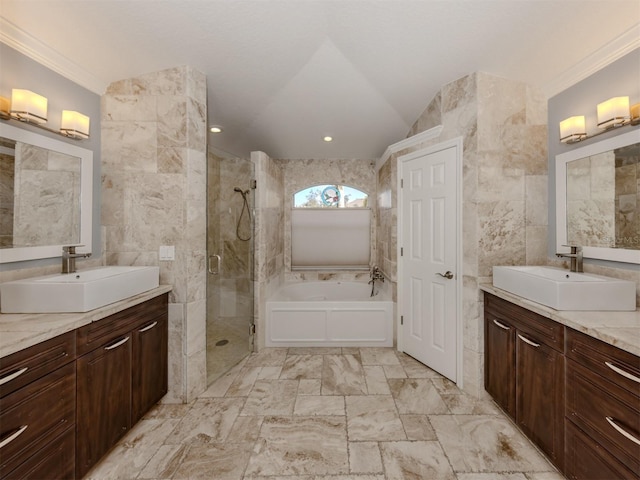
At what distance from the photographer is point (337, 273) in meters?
4.46

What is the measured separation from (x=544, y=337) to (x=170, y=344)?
8.32 feet

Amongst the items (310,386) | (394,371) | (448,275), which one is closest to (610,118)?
(448,275)

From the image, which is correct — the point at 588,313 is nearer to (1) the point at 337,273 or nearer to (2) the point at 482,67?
(2) the point at 482,67

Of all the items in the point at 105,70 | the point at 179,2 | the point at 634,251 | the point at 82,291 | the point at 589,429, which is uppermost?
the point at 179,2

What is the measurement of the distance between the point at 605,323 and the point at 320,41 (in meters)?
2.51

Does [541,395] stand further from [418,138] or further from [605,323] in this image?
[418,138]

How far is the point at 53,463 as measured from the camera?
49.9 inches

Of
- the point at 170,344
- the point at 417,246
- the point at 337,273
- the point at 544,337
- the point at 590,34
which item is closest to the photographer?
the point at 544,337

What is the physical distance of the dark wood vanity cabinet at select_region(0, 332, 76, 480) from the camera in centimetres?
107

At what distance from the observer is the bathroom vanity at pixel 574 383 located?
1.13 metres

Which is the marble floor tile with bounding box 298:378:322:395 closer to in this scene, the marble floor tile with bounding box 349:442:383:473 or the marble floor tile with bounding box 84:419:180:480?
the marble floor tile with bounding box 349:442:383:473

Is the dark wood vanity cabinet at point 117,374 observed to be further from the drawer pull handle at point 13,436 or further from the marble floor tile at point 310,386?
the marble floor tile at point 310,386

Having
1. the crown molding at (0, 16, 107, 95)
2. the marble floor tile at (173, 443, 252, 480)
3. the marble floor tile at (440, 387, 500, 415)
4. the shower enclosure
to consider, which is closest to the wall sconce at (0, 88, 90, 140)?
the crown molding at (0, 16, 107, 95)

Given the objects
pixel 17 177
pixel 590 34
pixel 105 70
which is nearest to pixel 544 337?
pixel 590 34
